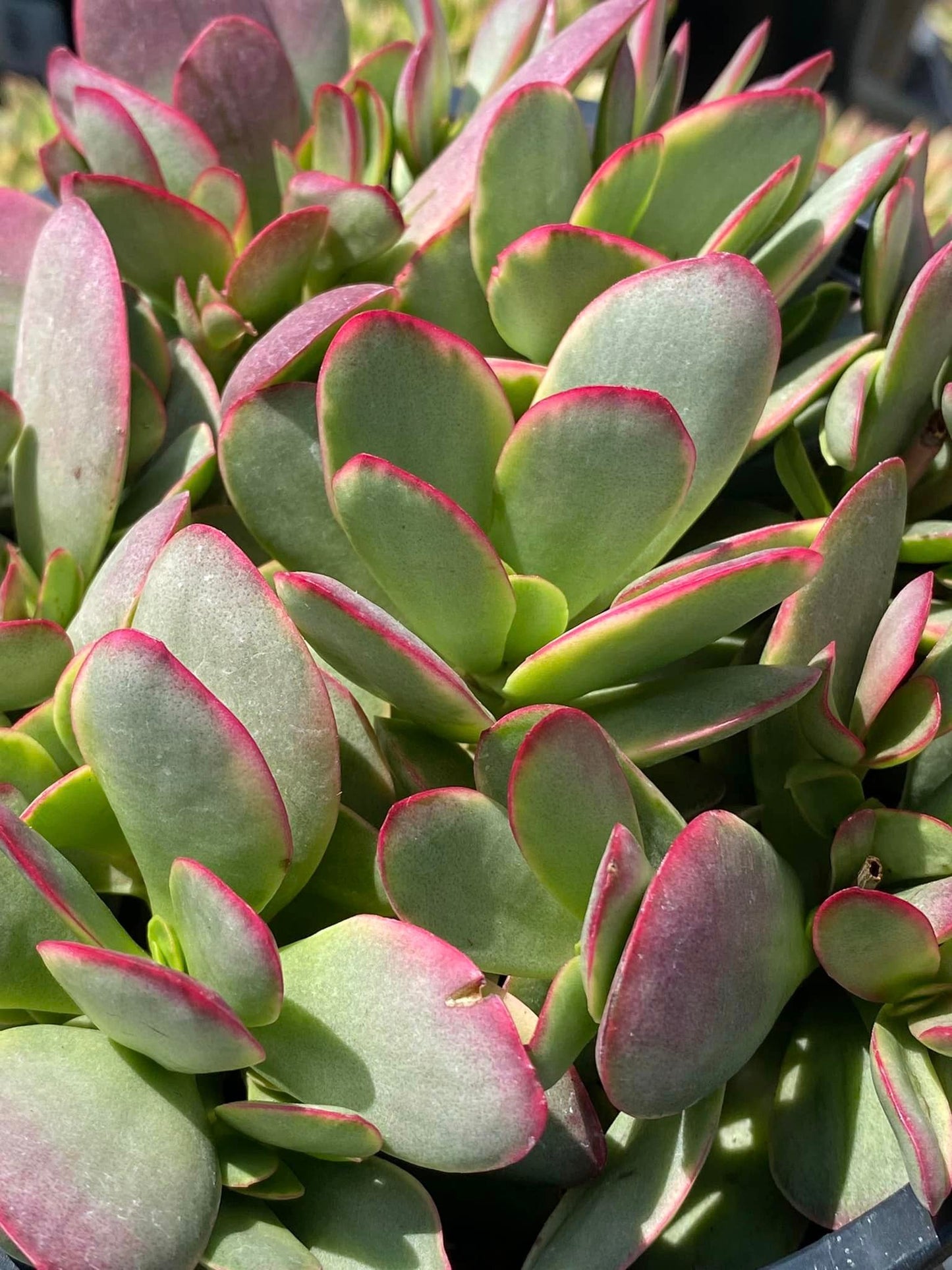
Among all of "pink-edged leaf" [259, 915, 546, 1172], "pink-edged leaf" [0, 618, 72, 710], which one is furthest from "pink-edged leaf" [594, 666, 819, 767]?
"pink-edged leaf" [0, 618, 72, 710]

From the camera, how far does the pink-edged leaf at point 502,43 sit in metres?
0.76

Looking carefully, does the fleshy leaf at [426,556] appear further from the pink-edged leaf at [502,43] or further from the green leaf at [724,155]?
the pink-edged leaf at [502,43]

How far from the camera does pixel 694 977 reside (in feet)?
1.19

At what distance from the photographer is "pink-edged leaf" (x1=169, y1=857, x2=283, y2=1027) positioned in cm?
37

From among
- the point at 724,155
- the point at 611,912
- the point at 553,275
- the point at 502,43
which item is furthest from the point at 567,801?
the point at 502,43

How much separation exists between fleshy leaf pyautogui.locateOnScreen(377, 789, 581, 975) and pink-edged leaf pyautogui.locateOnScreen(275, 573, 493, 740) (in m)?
0.04

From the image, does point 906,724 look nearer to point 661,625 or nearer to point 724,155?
point 661,625

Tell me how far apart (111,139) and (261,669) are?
360 mm

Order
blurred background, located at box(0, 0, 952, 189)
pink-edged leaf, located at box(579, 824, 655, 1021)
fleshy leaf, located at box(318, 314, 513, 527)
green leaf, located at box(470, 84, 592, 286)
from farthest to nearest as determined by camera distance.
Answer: blurred background, located at box(0, 0, 952, 189) < green leaf, located at box(470, 84, 592, 286) < fleshy leaf, located at box(318, 314, 513, 527) < pink-edged leaf, located at box(579, 824, 655, 1021)

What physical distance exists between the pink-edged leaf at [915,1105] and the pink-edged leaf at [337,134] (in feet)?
1.69

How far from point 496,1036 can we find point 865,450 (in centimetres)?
34

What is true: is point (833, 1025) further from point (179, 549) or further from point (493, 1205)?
point (179, 549)

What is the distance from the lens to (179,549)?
1.46 feet

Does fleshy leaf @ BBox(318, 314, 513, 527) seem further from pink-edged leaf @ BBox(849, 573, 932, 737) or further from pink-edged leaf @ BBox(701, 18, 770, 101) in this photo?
pink-edged leaf @ BBox(701, 18, 770, 101)
